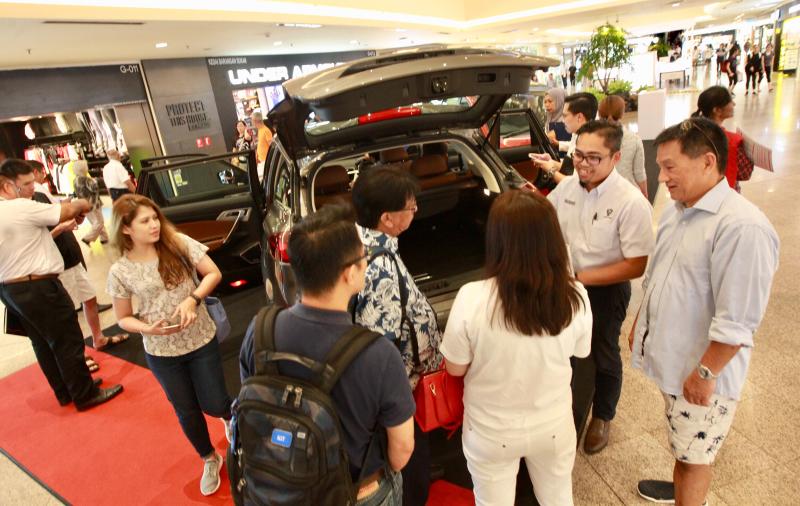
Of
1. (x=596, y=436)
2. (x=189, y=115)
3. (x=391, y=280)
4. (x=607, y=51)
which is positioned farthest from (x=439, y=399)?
(x=189, y=115)

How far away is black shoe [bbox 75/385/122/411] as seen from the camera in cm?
303

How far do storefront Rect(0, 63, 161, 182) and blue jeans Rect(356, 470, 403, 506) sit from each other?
9.88 m

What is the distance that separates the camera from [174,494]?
88.7 inches

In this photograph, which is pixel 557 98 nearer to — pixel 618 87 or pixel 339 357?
pixel 339 357

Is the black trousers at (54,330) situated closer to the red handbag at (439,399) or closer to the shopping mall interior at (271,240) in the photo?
the shopping mall interior at (271,240)

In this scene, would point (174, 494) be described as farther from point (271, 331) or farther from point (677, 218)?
point (677, 218)

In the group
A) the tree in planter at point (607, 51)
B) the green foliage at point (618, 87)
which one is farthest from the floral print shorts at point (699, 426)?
the green foliage at point (618, 87)

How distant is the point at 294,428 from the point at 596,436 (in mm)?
1630

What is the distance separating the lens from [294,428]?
100 centimetres

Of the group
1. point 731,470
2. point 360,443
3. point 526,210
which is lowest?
point 731,470

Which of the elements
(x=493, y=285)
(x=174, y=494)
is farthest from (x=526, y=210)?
(x=174, y=494)

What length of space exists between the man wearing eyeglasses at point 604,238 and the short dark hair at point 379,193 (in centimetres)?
84

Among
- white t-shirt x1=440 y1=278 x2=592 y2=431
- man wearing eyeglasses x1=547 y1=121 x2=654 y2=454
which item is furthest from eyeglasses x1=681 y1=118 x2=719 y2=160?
white t-shirt x1=440 y1=278 x2=592 y2=431

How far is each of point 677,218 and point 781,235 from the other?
3.56 m
